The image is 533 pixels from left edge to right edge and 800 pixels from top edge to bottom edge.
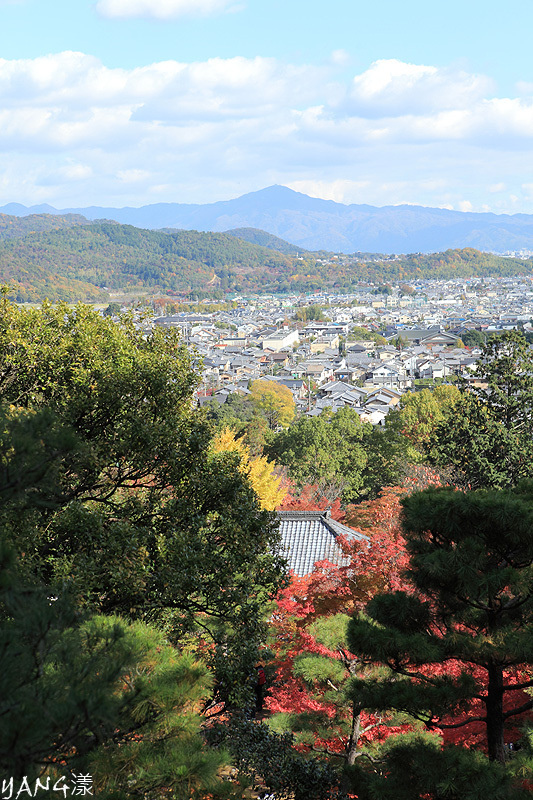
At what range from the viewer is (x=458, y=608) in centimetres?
457

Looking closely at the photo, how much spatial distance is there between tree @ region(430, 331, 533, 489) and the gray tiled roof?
3449 mm

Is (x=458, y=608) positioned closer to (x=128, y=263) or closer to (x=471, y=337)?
(x=471, y=337)

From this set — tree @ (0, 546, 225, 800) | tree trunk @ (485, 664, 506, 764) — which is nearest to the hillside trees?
tree @ (0, 546, 225, 800)

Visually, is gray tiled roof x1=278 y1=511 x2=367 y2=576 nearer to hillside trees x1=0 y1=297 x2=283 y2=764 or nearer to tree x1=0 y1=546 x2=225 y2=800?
hillside trees x1=0 y1=297 x2=283 y2=764

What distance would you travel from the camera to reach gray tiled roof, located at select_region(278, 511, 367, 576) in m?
12.5

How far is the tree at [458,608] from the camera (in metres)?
4.21

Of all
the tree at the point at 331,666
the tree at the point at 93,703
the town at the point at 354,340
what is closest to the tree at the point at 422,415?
the town at the point at 354,340

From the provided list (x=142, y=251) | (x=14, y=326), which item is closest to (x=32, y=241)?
(x=142, y=251)

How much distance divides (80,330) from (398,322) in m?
116

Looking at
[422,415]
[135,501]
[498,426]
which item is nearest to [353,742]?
[135,501]

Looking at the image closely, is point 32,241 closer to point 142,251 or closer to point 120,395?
point 142,251

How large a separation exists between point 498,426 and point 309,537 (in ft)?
16.8

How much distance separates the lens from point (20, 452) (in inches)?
94.2

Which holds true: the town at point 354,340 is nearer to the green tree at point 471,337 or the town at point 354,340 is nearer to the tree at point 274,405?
the green tree at point 471,337
